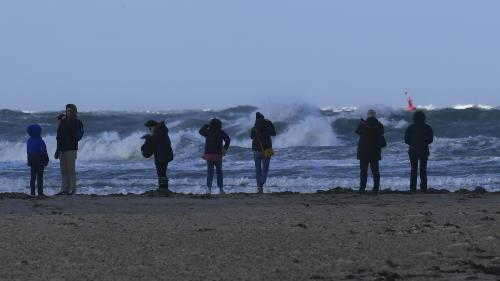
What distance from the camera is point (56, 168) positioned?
93.0ft

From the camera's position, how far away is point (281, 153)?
3269 centimetres

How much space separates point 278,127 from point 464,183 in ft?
72.4

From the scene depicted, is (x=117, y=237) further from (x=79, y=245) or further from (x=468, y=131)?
(x=468, y=131)

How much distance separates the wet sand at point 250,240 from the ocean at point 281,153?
260 inches

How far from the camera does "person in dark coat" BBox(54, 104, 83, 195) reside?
696 inches

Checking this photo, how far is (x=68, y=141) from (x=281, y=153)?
50.6ft

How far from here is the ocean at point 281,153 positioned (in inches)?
910

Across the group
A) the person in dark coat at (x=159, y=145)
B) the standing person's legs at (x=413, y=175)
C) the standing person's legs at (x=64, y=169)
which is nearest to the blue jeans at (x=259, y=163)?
the person in dark coat at (x=159, y=145)

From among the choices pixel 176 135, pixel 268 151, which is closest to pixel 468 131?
pixel 176 135

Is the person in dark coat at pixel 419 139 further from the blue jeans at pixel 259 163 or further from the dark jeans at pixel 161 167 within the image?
the dark jeans at pixel 161 167

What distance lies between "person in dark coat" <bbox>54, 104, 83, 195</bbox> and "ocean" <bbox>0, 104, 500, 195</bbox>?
10.8 ft

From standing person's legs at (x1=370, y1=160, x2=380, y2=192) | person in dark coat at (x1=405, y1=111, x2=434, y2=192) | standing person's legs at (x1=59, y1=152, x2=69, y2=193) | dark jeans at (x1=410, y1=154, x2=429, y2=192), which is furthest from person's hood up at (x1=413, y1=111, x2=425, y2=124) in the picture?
standing person's legs at (x1=59, y1=152, x2=69, y2=193)

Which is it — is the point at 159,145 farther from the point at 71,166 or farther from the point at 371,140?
the point at 371,140

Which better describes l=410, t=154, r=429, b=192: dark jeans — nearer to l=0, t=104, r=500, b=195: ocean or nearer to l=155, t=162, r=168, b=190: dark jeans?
l=0, t=104, r=500, b=195: ocean
